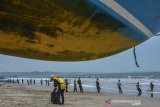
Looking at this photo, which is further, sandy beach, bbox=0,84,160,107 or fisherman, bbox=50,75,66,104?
sandy beach, bbox=0,84,160,107

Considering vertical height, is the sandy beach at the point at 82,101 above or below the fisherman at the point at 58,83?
below

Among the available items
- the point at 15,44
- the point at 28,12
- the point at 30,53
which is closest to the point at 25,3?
the point at 28,12

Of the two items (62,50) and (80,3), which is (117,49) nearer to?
(62,50)

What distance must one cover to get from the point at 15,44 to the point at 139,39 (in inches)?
42.7

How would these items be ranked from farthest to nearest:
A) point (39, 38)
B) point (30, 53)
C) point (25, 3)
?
1. point (30, 53)
2. point (39, 38)
3. point (25, 3)

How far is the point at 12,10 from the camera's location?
2078 mm

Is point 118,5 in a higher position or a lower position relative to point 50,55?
higher

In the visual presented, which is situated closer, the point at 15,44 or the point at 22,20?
the point at 22,20

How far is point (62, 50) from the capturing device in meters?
2.92

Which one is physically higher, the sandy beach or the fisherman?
the fisherman

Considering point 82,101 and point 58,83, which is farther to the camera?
point 82,101

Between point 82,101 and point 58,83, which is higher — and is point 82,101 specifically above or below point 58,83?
below

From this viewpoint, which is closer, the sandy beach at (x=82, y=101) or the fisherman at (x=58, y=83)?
the fisherman at (x=58, y=83)

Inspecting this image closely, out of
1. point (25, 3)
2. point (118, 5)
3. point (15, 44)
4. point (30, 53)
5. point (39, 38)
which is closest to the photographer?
point (25, 3)
